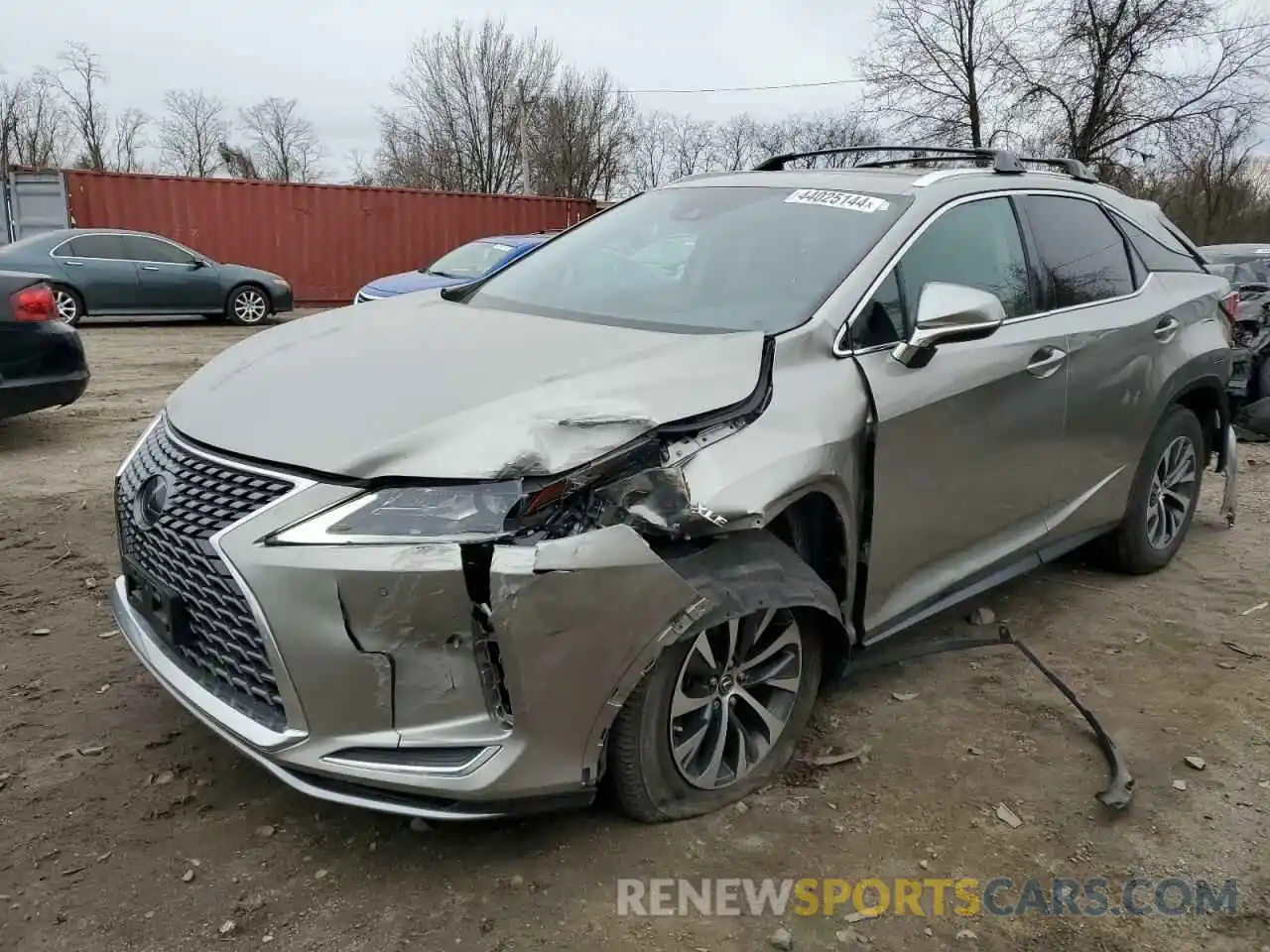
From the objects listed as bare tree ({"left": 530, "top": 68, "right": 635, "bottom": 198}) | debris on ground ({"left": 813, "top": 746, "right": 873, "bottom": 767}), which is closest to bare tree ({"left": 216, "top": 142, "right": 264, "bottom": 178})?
bare tree ({"left": 530, "top": 68, "right": 635, "bottom": 198})

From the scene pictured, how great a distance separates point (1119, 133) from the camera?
25.9 m

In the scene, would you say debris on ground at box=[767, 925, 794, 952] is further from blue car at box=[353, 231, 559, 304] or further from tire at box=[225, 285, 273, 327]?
tire at box=[225, 285, 273, 327]

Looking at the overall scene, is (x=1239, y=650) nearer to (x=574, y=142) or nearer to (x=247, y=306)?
(x=247, y=306)

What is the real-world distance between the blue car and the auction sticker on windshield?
7.72m

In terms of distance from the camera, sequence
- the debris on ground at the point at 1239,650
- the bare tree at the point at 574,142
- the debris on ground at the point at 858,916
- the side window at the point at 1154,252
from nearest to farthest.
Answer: the debris on ground at the point at 858,916
the debris on ground at the point at 1239,650
the side window at the point at 1154,252
the bare tree at the point at 574,142

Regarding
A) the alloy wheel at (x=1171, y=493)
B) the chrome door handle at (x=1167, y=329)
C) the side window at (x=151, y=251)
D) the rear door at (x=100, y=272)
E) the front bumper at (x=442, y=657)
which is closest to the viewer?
the front bumper at (x=442, y=657)

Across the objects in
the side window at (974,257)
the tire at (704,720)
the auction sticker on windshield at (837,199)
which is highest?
the auction sticker on windshield at (837,199)

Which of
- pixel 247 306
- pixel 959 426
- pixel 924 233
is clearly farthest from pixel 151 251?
pixel 959 426

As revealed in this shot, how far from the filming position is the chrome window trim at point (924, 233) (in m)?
2.82

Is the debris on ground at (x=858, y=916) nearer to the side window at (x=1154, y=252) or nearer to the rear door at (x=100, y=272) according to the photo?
the side window at (x=1154, y=252)

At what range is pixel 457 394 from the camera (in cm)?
239

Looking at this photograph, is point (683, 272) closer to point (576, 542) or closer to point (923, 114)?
point (576, 542)

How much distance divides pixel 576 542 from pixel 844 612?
1.09m

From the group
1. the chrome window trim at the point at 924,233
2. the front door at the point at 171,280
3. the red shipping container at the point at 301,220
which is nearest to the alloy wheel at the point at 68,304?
the front door at the point at 171,280
